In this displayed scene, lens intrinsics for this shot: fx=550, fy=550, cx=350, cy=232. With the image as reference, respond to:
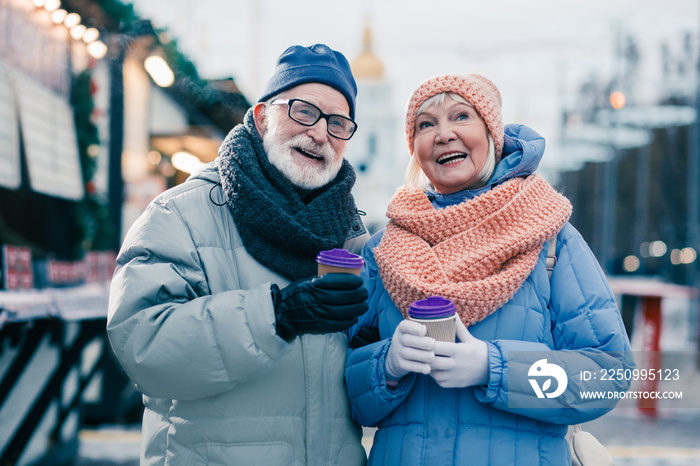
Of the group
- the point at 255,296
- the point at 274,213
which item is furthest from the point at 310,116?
the point at 255,296

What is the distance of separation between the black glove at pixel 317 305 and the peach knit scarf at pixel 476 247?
28 centimetres

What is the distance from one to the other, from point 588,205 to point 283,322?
130 ft

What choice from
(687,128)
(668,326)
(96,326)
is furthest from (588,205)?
(96,326)

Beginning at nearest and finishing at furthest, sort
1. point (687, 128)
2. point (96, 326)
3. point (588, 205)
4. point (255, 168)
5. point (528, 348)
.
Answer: point (528, 348)
point (255, 168)
point (96, 326)
point (687, 128)
point (588, 205)

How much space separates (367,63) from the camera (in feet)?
227

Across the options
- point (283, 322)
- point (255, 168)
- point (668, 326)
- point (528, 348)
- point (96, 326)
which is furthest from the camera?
point (668, 326)

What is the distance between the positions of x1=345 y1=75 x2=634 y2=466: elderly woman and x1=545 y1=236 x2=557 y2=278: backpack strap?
13mm

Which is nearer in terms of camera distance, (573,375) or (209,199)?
(573,375)

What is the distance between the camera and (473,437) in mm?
1823

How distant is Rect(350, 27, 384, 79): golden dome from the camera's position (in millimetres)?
68750

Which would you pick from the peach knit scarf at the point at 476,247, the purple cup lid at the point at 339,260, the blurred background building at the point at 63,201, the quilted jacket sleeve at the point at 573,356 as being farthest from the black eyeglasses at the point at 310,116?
the blurred background building at the point at 63,201

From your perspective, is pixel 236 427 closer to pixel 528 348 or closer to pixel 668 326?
pixel 528 348

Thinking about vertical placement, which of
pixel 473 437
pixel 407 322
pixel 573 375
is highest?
pixel 407 322

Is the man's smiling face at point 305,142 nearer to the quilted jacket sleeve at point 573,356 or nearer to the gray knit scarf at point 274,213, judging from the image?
the gray knit scarf at point 274,213
